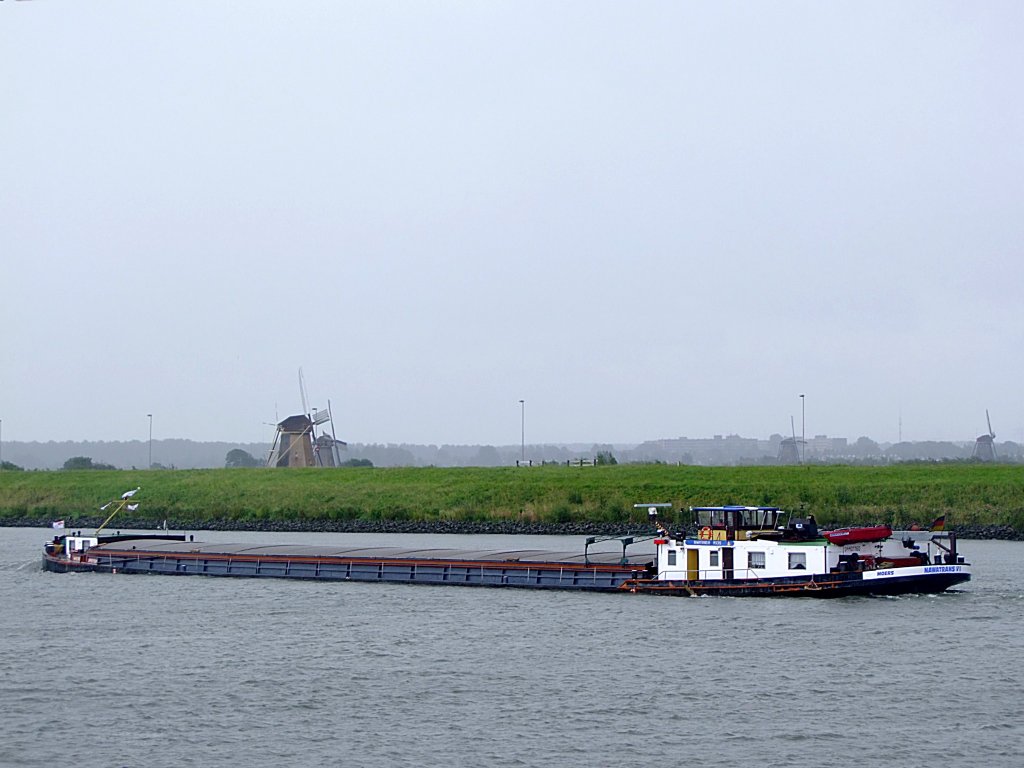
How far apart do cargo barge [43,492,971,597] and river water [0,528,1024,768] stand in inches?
40.3

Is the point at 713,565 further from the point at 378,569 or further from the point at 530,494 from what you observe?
the point at 530,494

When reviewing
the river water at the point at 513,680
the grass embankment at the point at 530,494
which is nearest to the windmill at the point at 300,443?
the grass embankment at the point at 530,494

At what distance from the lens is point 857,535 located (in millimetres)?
50719

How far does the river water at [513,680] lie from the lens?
29344 millimetres

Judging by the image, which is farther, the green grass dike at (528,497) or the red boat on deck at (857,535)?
the green grass dike at (528,497)

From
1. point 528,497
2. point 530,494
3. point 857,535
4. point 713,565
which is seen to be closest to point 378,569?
point 713,565

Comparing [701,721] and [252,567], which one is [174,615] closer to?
[252,567]

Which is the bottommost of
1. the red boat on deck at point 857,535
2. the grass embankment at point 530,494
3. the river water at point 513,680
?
the river water at point 513,680

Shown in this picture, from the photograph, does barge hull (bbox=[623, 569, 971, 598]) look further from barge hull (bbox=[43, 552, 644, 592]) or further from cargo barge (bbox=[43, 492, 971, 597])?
barge hull (bbox=[43, 552, 644, 592])

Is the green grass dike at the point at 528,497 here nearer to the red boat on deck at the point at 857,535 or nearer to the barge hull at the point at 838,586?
the red boat on deck at the point at 857,535

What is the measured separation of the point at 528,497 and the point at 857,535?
5073 centimetres

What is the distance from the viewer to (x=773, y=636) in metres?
42.3

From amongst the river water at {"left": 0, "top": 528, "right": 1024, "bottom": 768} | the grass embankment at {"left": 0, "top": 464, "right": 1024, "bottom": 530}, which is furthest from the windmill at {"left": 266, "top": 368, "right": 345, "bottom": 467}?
the river water at {"left": 0, "top": 528, "right": 1024, "bottom": 768}

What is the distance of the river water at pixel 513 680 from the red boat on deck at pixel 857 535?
2423 millimetres
